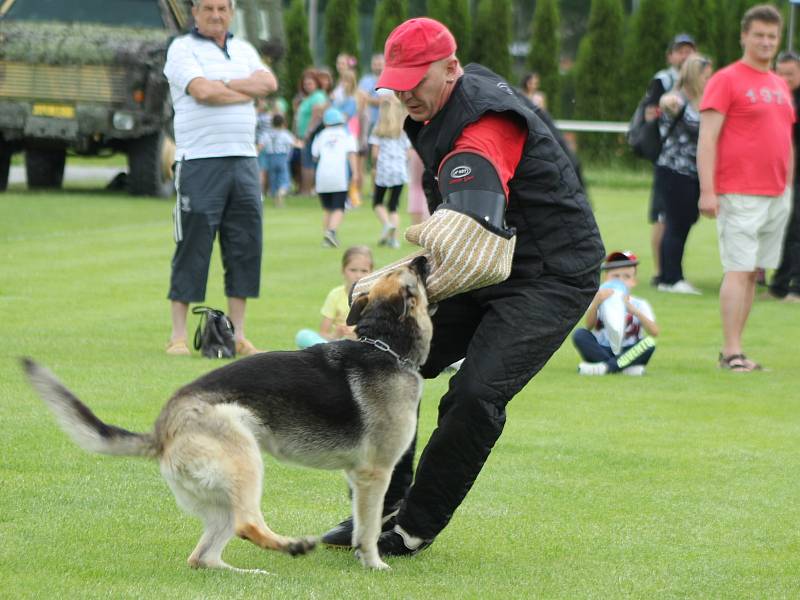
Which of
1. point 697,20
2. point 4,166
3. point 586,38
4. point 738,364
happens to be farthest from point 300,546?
point 697,20

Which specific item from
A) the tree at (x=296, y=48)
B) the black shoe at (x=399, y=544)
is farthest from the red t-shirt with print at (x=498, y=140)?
the tree at (x=296, y=48)

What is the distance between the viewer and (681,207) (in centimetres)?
1412

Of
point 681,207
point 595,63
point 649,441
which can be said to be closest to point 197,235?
point 649,441

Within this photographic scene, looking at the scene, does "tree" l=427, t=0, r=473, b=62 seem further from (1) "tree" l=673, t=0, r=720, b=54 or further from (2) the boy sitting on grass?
(2) the boy sitting on grass

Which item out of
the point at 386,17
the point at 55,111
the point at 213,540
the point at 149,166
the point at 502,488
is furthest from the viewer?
the point at 386,17

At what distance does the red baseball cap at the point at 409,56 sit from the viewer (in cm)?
467

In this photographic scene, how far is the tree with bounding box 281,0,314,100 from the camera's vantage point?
34.5 meters

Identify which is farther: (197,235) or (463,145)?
(197,235)

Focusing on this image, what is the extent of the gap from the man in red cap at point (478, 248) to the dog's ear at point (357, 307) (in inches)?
11.2

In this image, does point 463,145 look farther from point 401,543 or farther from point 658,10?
point 658,10

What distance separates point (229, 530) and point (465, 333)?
1.25 m

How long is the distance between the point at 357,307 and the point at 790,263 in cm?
986

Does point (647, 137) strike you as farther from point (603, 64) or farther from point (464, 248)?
point (603, 64)

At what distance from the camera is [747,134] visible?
959 centimetres
